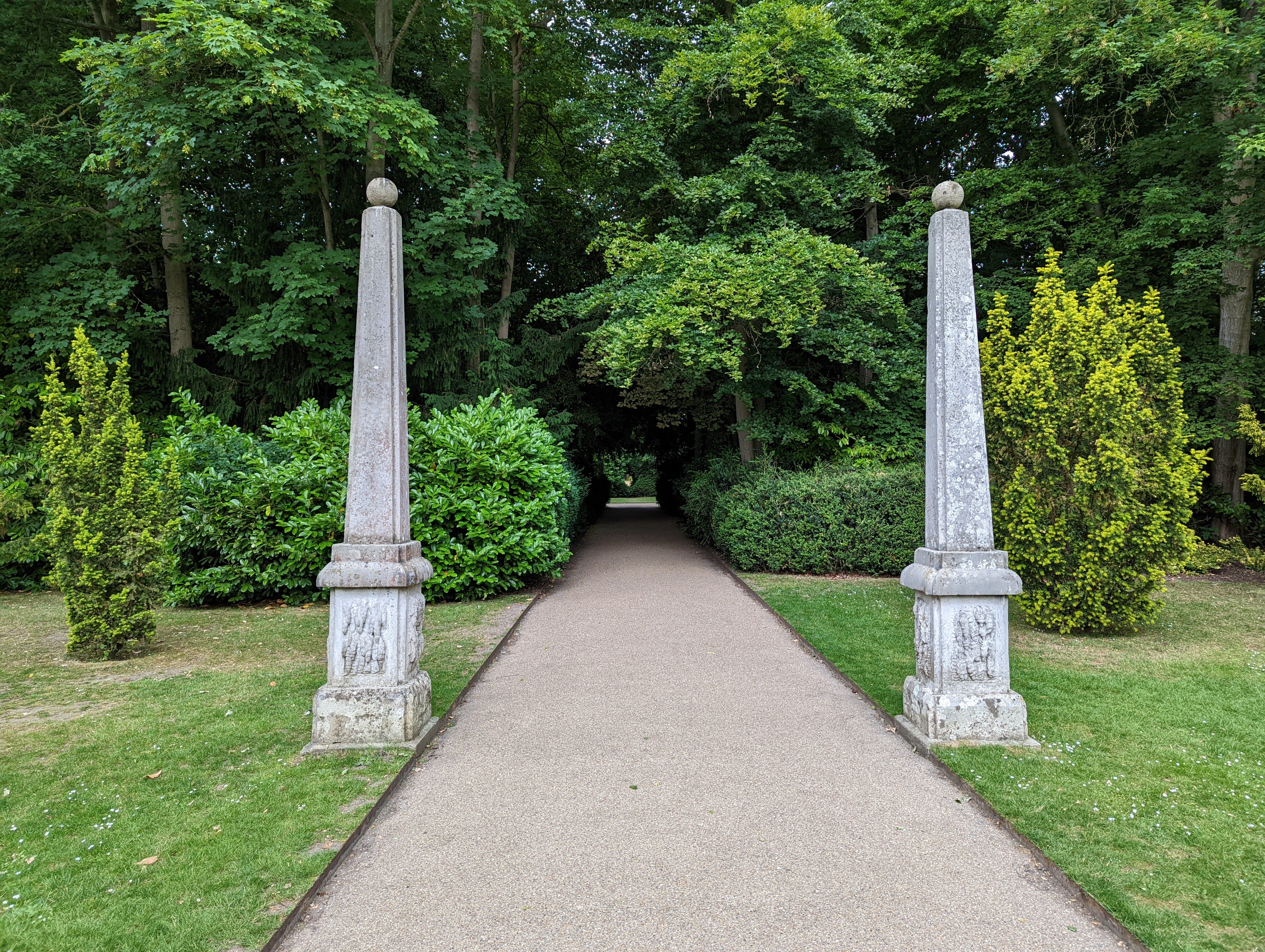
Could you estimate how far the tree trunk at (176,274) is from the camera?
12945mm

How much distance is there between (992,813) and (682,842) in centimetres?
169

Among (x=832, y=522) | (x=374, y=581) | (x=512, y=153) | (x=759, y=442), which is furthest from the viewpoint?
(x=512, y=153)

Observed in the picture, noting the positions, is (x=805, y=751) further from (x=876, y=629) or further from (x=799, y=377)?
(x=799, y=377)

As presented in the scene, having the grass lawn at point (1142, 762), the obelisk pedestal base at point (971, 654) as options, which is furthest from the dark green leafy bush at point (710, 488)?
the obelisk pedestal base at point (971, 654)

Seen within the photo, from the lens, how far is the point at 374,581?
441 cm

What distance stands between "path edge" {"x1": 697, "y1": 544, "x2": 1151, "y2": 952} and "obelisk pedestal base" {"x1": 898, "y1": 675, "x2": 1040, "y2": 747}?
0.55 ft

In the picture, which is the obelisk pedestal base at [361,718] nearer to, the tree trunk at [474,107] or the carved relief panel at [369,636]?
the carved relief panel at [369,636]

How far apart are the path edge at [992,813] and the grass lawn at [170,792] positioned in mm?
3319

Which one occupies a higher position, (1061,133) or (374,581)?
(1061,133)

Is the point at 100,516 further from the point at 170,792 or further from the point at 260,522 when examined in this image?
the point at 170,792

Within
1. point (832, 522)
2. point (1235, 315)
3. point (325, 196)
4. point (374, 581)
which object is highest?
point (325, 196)

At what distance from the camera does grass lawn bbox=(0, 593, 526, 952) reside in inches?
107

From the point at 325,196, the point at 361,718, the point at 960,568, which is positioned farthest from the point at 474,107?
the point at 960,568

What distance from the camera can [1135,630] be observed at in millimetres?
7543
